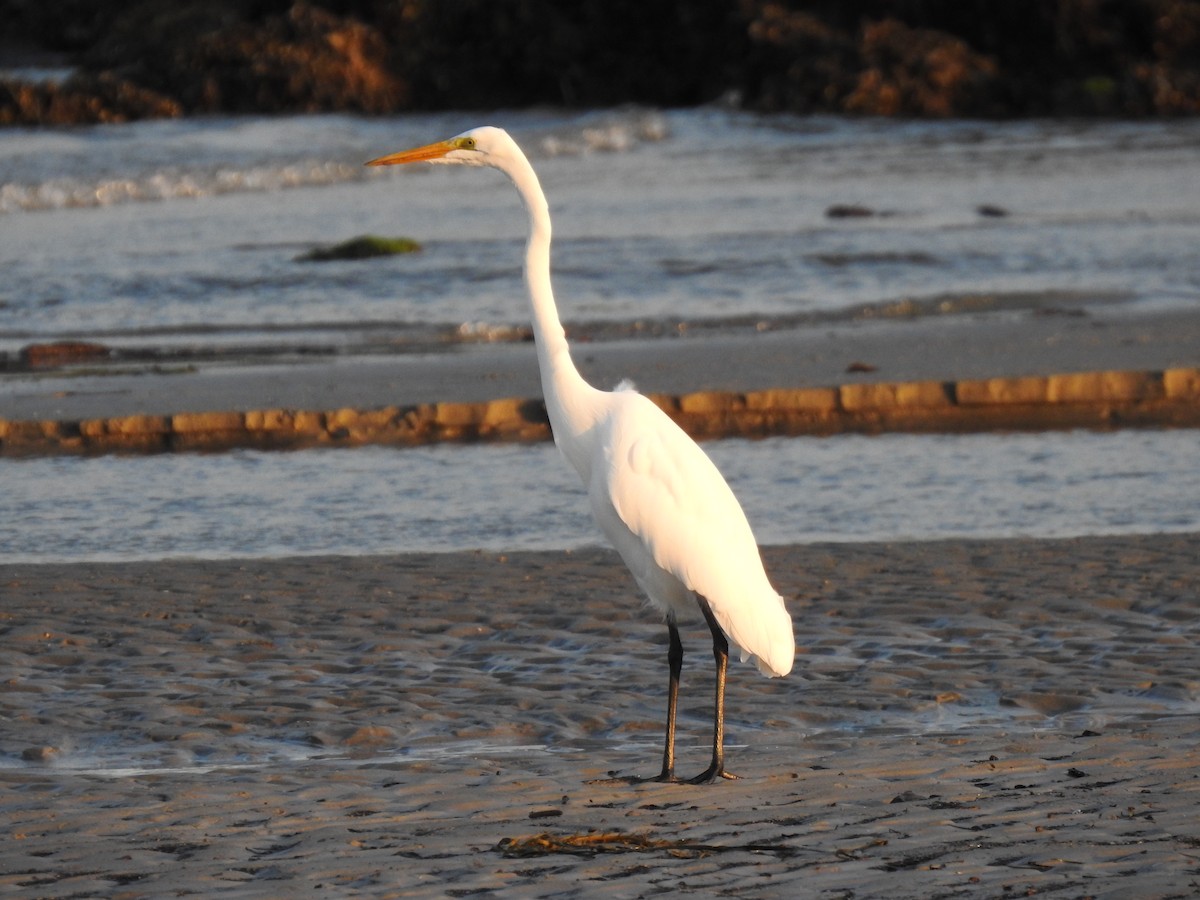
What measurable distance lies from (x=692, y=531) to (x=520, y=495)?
155 inches

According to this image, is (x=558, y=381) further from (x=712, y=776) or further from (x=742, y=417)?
(x=742, y=417)

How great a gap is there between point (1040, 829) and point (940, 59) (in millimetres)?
45665

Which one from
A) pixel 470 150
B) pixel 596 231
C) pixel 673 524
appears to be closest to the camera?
pixel 673 524

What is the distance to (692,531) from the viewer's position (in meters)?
4.94

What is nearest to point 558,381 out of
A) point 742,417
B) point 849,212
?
point 742,417

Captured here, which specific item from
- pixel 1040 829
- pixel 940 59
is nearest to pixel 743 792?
pixel 1040 829

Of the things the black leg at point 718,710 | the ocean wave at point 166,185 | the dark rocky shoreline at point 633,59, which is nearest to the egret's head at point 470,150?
the black leg at point 718,710

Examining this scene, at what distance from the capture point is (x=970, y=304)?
15.6 metres

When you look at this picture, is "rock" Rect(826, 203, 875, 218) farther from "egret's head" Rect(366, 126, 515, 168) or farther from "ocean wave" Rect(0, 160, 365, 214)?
"egret's head" Rect(366, 126, 515, 168)

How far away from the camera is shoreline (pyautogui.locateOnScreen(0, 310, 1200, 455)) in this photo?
1027 centimetres

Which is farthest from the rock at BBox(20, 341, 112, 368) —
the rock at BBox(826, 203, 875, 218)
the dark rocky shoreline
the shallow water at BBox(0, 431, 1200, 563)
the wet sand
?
the dark rocky shoreline

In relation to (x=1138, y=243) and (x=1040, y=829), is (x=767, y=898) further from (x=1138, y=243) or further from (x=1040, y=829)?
(x=1138, y=243)

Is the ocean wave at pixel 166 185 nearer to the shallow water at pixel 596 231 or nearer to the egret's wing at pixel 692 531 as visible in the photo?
the shallow water at pixel 596 231

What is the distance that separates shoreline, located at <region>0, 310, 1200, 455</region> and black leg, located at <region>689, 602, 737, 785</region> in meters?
5.30
